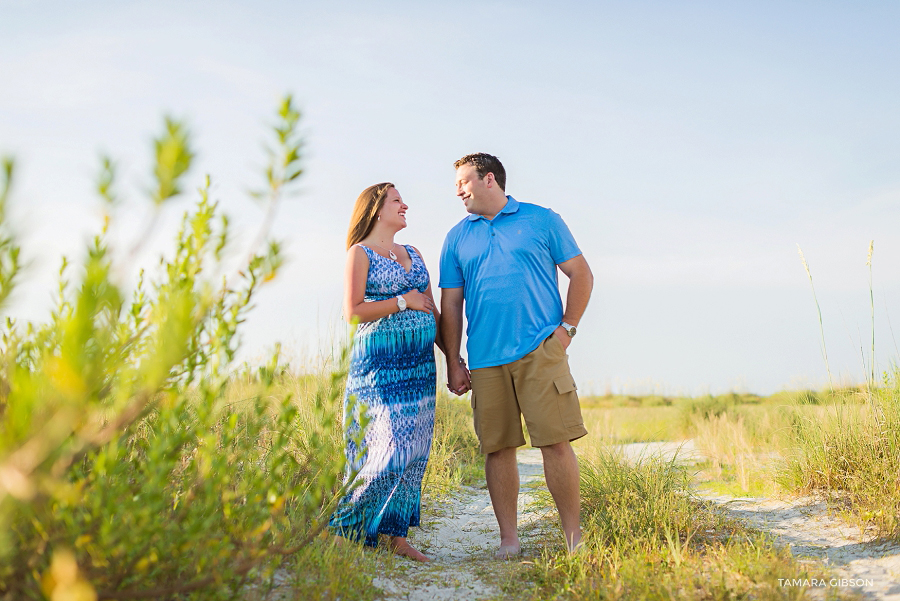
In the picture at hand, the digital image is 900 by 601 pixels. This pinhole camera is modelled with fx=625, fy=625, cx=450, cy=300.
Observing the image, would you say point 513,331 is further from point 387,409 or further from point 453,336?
point 387,409

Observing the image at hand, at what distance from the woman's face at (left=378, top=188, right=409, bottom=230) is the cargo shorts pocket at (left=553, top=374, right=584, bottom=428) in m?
1.50

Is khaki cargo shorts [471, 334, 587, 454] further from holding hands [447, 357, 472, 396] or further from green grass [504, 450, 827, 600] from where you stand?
green grass [504, 450, 827, 600]

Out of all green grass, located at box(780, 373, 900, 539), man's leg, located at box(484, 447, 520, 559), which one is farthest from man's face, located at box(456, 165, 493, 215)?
green grass, located at box(780, 373, 900, 539)

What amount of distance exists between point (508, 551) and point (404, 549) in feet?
2.28

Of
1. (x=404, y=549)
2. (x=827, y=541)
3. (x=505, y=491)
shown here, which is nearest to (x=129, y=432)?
(x=404, y=549)

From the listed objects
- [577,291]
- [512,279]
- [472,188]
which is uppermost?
[472,188]

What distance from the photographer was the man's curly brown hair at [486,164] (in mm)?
4502

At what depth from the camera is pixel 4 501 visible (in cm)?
128

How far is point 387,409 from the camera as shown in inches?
159

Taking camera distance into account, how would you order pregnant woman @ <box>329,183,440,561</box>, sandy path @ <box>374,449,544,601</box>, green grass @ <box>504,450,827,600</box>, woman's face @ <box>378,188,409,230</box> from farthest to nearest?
woman's face @ <box>378,188,409,230</box> < pregnant woman @ <box>329,183,440,561</box> < sandy path @ <box>374,449,544,601</box> < green grass @ <box>504,450,827,600</box>

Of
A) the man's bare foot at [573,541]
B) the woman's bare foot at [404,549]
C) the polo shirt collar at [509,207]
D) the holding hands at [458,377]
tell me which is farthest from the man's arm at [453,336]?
the man's bare foot at [573,541]

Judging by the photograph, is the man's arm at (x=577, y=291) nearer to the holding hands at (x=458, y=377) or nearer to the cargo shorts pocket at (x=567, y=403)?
the cargo shorts pocket at (x=567, y=403)

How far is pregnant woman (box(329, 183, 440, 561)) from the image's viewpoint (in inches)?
158

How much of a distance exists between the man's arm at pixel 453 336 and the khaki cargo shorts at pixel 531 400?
18 cm
